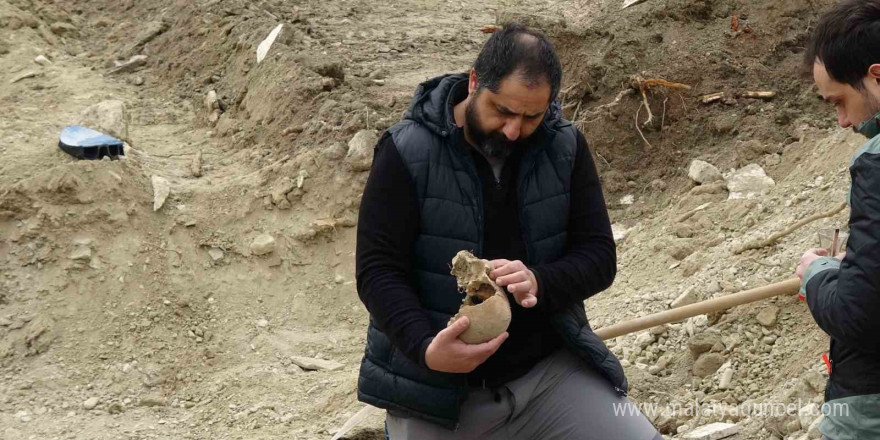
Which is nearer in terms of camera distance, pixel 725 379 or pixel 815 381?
pixel 815 381

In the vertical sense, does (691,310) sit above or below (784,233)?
above

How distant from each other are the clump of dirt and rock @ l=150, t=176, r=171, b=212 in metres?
4.68

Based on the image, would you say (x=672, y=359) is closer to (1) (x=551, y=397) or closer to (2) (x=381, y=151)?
(1) (x=551, y=397)

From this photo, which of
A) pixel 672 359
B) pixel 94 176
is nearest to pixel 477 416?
pixel 672 359

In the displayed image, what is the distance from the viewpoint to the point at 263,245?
7.08 m

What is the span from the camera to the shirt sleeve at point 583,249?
10.1 feet

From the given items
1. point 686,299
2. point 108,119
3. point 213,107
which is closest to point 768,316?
point 686,299

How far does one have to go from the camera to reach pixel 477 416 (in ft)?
10.1

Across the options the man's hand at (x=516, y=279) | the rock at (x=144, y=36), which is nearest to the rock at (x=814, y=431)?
the man's hand at (x=516, y=279)

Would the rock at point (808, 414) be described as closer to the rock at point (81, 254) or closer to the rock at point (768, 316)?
the rock at point (768, 316)

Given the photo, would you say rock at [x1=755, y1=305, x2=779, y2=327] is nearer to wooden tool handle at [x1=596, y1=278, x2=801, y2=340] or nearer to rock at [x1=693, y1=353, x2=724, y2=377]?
rock at [x1=693, y1=353, x2=724, y2=377]

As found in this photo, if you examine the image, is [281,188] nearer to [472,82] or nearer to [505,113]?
[472,82]

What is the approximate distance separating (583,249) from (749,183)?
403cm

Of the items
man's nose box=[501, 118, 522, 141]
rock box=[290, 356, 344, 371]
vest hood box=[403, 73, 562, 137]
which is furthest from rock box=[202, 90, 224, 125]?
man's nose box=[501, 118, 522, 141]
